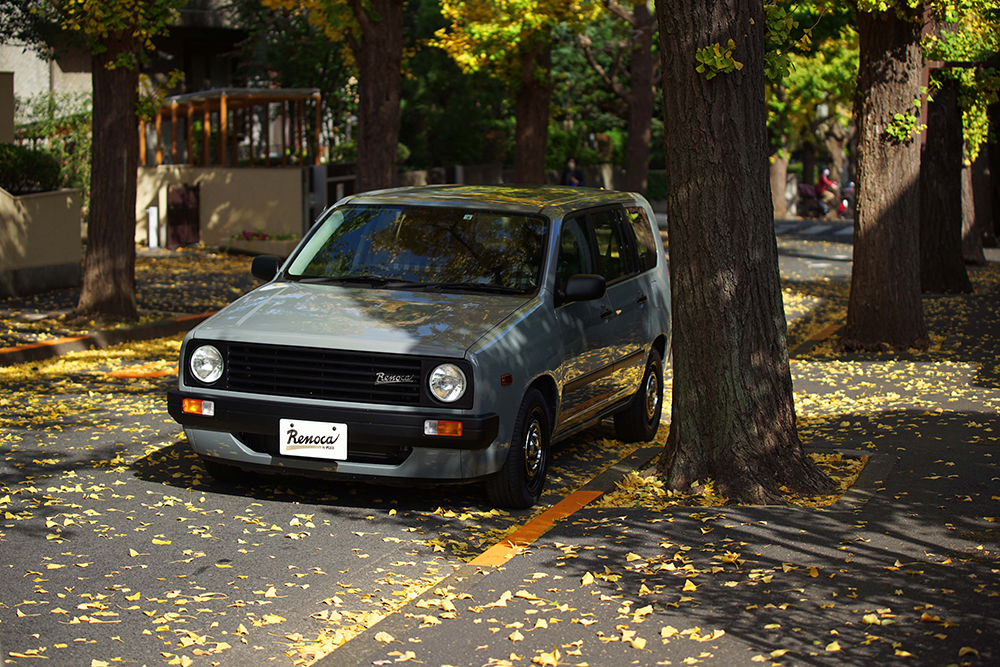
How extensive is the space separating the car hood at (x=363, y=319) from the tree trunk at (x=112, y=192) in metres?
7.42

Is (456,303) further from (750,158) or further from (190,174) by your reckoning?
(190,174)

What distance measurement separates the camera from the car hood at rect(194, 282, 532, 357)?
646cm

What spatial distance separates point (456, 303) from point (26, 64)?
82.8 feet

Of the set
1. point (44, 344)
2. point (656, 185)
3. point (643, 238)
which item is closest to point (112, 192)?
point (44, 344)

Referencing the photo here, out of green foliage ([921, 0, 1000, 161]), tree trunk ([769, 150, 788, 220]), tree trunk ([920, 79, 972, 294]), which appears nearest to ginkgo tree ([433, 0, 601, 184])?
tree trunk ([920, 79, 972, 294])

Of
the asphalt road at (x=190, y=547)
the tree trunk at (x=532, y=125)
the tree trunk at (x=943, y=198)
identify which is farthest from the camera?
the tree trunk at (x=532, y=125)

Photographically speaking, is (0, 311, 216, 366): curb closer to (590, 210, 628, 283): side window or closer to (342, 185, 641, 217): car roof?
(342, 185, 641, 217): car roof

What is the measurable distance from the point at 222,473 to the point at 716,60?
3.84 m

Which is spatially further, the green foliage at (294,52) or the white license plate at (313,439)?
the green foliage at (294,52)

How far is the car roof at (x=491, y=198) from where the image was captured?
7.93m

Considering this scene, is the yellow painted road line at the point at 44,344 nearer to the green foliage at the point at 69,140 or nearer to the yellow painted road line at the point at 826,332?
the yellow painted road line at the point at 826,332

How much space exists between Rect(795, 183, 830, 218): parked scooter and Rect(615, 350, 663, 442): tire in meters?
33.8

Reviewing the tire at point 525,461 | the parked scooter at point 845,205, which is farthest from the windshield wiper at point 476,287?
the parked scooter at point 845,205

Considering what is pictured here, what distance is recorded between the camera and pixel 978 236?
78.8 ft
